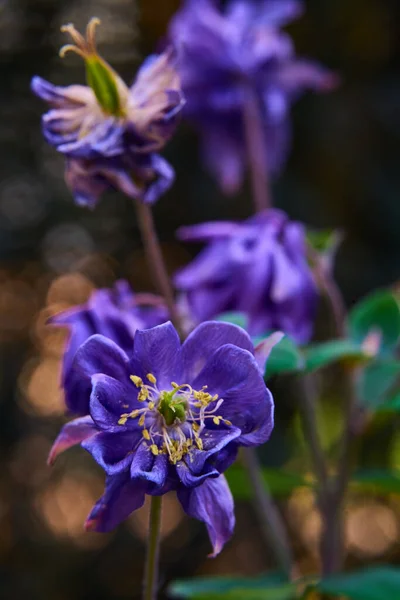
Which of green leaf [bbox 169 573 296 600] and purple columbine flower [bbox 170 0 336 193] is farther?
purple columbine flower [bbox 170 0 336 193]

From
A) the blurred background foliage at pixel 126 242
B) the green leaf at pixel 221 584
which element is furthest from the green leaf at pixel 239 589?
the blurred background foliage at pixel 126 242

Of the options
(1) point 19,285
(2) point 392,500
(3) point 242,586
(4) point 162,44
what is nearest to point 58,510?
(1) point 19,285

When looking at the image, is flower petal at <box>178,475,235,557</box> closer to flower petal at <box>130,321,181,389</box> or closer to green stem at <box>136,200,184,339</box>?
flower petal at <box>130,321,181,389</box>

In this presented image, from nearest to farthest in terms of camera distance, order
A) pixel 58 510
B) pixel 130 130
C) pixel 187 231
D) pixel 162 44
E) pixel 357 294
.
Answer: pixel 130 130 < pixel 187 231 < pixel 162 44 < pixel 357 294 < pixel 58 510

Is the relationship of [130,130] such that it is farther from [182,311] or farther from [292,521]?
[292,521]

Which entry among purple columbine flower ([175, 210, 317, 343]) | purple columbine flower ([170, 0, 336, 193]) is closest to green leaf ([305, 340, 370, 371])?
purple columbine flower ([175, 210, 317, 343])
